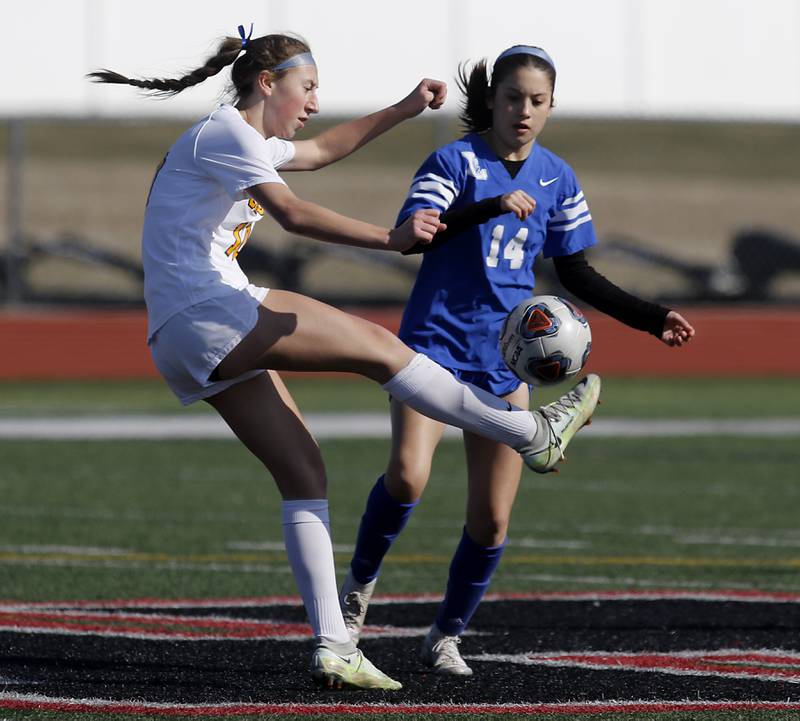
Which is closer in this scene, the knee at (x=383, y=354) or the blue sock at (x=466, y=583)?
the knee at (x=383, y=354)

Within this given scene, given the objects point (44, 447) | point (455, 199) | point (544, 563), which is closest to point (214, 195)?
point (455, 199)

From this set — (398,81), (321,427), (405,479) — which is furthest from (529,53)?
(398,81)

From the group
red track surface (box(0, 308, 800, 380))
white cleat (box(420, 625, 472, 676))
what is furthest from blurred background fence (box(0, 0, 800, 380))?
white cleat (box(420, 625, 472, 676))

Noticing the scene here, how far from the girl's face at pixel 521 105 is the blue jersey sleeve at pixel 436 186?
0.22 meters

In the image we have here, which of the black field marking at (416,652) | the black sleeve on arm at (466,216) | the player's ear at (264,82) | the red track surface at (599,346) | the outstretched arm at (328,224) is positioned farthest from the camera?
the red track surface at (599,346)

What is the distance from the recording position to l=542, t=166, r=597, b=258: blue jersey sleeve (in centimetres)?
618

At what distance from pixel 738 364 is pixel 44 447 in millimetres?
9509

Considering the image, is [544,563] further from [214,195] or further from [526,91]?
[214,195]

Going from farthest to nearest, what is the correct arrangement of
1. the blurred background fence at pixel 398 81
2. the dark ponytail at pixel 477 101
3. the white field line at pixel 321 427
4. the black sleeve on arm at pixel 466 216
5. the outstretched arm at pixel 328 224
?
the blurred background fence at pixel 398 81, the white field line at pixel 321 427, the dark ponytail at pixel 477 101, the black sleeve on arm at pixel 466 216, the outstretched arm at pixel 328 224

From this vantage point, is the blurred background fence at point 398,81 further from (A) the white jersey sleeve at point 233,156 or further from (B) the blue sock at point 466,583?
(A) the white jersey sleeve at point 233,156

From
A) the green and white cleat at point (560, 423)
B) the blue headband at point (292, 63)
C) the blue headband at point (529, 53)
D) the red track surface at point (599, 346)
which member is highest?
the blue headband at point (292, 63)

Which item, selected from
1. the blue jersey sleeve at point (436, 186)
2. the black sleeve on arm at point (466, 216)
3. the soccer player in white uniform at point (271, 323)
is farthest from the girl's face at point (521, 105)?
the soccer player in white uniform at point (271, 323)

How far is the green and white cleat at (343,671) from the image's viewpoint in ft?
17.6

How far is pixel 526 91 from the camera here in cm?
595
